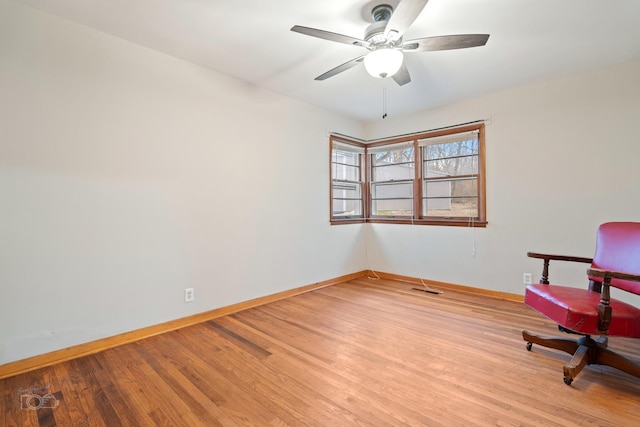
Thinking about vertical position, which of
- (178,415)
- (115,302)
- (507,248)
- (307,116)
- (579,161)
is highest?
(307,116)

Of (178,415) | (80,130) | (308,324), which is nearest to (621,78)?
(308,324)

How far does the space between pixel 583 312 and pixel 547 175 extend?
6.66 feet

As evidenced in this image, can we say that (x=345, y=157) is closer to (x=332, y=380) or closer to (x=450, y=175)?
(x=450, y=175)

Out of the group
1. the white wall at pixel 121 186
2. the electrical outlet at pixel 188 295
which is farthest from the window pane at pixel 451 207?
the electrical outlet at pixel 188 295

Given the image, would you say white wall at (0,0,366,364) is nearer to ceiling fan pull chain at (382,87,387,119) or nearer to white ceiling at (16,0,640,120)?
white ceiling at (16,0,640,120)

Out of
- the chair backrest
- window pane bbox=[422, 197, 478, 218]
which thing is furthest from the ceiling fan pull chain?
the chair backrest

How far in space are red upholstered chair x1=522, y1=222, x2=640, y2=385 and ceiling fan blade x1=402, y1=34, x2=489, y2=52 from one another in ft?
5.11

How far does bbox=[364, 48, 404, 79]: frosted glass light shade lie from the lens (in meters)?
1.92

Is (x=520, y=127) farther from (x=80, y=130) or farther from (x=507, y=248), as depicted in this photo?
(x=80, y=130)

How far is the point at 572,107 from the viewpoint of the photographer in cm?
308

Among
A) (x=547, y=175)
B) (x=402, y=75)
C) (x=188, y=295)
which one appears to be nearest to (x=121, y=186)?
(x=188, y=295)

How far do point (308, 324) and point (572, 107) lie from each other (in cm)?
350

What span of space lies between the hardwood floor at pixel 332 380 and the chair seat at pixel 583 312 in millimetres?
361

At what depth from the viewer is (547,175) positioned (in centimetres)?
323
